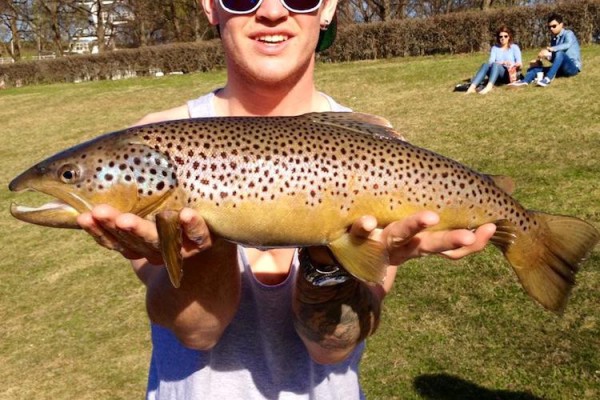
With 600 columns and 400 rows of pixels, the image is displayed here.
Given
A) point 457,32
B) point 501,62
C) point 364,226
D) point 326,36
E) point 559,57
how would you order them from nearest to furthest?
point 364,226, point 326,36, point 559,57, point 501,62, point 457,32

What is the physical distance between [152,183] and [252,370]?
0.87 meters

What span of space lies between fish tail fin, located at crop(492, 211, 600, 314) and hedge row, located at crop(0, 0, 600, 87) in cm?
1876

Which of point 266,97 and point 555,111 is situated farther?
point 555,111

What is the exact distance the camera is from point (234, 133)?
228cm

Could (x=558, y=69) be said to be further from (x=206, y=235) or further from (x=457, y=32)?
(x=206, y=235)

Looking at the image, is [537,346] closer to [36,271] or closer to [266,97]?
[266,97]

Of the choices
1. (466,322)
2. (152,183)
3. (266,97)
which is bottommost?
(466,322)

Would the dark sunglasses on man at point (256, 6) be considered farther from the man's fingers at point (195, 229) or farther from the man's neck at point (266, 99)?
the man's fingers at point (195, 229)

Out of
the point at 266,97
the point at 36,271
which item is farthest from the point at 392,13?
the point at 266,97

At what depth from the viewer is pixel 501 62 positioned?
14359mm

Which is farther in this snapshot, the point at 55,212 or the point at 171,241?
the point at 55,212

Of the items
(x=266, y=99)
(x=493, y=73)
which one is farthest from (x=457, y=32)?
Answer: (x=266, y=99)

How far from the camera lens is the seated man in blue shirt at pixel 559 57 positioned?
13992 millimetres

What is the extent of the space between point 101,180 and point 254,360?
91cm
